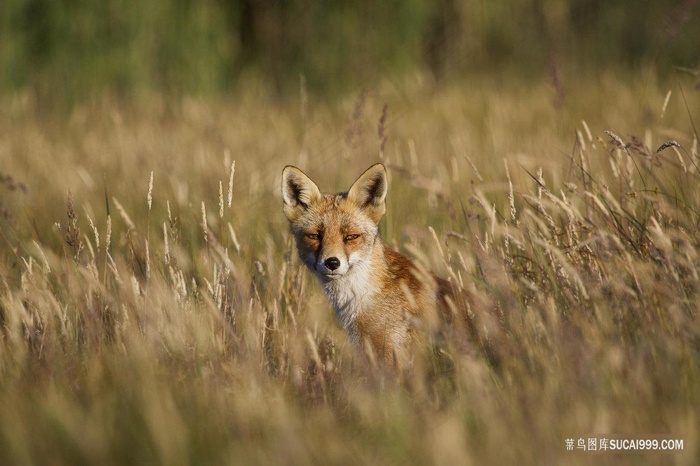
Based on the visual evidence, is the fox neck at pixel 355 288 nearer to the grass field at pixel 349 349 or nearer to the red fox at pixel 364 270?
the red fox at pixel 364 270

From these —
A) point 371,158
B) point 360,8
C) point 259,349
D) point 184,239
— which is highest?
point 360,8

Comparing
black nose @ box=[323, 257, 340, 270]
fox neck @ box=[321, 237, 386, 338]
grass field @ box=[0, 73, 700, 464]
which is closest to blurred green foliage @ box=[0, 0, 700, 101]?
grass field @ box=[0, 73, 700, 464]

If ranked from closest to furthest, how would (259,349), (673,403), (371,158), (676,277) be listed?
1. (673,403)
2. (676,277)
3. (259,349)
4. (371,158)

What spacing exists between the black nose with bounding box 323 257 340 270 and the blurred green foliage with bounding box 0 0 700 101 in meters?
6.01

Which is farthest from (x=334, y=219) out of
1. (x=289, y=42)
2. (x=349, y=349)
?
(x=289, y=42)

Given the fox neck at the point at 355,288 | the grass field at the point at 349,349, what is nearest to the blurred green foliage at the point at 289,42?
the grass field at the point at 349,349

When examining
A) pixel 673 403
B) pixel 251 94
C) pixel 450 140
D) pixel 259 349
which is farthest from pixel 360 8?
pixel 673 403

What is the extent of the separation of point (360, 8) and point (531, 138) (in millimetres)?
5228

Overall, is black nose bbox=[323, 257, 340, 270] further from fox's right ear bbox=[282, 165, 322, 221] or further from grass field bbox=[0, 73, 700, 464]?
fox's right ear bbox=[282, 165, 322, 221]

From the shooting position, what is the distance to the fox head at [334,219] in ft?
15.0

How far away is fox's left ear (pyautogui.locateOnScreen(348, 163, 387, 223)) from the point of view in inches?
189

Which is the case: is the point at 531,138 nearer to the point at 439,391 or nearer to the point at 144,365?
the point at 439,391

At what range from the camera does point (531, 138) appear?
827 centimetres

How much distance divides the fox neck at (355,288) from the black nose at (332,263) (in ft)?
0.48
